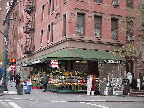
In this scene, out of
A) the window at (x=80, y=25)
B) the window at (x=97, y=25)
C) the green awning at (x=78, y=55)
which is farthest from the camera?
the window at (x=97, y=25)

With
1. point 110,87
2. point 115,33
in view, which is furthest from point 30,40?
point 110,87

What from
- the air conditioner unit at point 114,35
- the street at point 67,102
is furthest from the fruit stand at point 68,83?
the air conditioner unit at point 114,35

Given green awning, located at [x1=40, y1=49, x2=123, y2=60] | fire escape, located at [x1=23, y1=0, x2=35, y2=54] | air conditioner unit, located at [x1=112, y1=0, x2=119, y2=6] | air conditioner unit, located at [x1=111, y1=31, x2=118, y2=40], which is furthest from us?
fire escape, located at [x1=23, y1=0, x2=35, y2=54]

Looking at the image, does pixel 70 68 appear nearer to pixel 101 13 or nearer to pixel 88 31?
pixel 88 31

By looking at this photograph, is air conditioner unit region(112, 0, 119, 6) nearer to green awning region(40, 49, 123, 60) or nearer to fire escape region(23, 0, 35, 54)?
green awning region(40, 49, 123, 60)

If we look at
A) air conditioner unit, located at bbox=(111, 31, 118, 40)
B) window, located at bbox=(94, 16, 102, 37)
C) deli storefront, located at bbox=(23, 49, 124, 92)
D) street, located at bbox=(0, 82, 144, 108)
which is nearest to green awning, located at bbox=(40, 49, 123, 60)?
deli storefront, located at bbox=(23, 49, 124, 92)

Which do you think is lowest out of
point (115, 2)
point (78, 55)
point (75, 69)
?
point (75, 69)

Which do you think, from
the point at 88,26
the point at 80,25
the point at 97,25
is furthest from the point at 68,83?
the point at 97,25

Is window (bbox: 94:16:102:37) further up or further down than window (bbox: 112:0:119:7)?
further down

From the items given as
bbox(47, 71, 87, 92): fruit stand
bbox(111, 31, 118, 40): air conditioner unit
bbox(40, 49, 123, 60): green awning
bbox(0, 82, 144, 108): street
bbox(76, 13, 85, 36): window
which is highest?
bbox(76, 13, 85, 36): window

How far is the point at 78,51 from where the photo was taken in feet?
75.6

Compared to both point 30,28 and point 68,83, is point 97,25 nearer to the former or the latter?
point 68,83

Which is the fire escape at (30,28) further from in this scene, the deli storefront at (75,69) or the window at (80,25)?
the deli storefront at (75,69)

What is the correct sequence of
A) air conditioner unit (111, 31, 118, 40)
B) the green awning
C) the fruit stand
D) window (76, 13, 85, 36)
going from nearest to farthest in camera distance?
the fruit stand < the green awning < window (76, 13, 85, 36) < air conditioner unit (111, 31, 118, 40)
